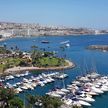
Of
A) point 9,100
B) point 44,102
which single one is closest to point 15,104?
point 9,100

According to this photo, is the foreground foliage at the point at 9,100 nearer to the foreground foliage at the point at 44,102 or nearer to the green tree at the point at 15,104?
the green tree at the point at 15,104

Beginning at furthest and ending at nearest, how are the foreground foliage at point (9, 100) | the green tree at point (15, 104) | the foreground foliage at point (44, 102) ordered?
the foreground foliage at point (44, 102)
the foreground foliage at point (9, 100)
the green tree at point (15, 104)

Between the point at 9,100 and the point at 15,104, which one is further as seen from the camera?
the point at 9,100

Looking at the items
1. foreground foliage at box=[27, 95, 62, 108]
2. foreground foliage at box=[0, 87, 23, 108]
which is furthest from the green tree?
foreground foliage at box=[27, 95, 62, 108]

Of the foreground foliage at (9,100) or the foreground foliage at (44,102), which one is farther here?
the foreground foliage at (44,102)

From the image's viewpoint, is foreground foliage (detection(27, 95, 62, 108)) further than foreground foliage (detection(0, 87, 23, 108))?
Yes

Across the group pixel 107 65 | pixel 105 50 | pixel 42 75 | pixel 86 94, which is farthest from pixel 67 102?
pixel 105 50

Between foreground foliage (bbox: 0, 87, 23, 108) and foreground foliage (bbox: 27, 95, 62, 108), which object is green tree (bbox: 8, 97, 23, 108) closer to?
foreground foliage (bbox: 0, 87, 23, 108)

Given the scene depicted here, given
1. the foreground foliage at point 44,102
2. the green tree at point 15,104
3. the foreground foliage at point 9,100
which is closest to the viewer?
the green tree at point 15,104

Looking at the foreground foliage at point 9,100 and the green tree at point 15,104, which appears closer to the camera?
the green tree at point 15,104

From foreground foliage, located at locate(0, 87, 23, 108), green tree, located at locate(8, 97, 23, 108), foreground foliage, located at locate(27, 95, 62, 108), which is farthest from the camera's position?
foreground foliage, located at locate(27, 95, 62, 108)

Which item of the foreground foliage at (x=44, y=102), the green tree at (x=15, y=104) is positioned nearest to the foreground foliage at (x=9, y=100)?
the green tree at (x=15, y=104)

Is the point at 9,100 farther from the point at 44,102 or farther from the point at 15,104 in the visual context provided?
the point at 44,102

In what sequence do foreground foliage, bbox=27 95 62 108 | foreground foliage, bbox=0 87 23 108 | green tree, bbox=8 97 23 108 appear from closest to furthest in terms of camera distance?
green tree, bbox=8 97 23 108, foreground foliage, bbox=0 87 23 108, foreground foliage, bbox=27 95 62 108
